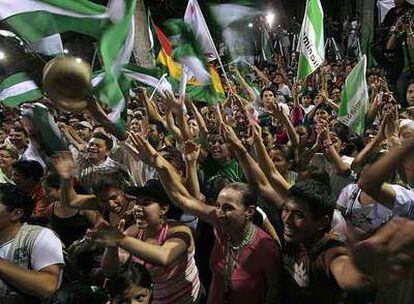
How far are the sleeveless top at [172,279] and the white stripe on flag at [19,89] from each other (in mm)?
2613

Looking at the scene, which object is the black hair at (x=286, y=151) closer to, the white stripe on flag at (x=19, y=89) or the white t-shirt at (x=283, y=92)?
the white stripe on flag at (x=19, y=89)

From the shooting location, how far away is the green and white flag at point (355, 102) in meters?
6.38

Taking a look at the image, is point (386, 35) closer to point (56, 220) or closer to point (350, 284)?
point (56, 220)

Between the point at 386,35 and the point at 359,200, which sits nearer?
the point at 359,200

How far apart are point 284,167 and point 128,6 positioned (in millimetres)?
1789

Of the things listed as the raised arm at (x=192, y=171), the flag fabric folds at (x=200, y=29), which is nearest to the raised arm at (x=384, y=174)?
the raised arm at (x=192, y=171)

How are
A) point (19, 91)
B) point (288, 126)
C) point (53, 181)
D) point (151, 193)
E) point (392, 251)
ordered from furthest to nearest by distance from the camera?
point (19, 91) < point (288, 126) < point (53, 181) < point (151, 193) < point (392, 251)

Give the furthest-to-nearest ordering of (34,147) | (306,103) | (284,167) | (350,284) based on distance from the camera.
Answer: (306,103), (34,147), (284,167), (350,284)

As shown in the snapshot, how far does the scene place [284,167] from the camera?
17.0ft

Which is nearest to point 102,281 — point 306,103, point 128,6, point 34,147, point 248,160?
point 248,160

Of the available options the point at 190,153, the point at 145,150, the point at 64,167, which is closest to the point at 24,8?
the point at 64,167

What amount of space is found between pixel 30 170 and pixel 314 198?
8.83 feet

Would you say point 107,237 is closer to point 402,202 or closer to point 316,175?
point 402,202

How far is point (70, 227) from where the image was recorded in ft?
14.6
